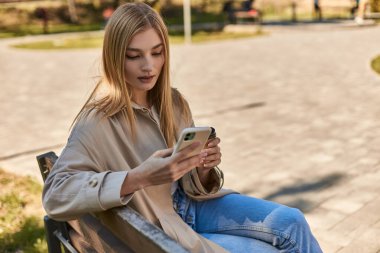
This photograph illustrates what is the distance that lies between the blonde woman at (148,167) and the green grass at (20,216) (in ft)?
6.22

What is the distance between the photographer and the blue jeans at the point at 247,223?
203 cm

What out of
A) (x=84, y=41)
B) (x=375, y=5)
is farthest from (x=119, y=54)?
(x=375, y=5)

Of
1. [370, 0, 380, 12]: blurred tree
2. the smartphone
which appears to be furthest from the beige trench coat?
[370, 0, 380, 12]: blurred tree

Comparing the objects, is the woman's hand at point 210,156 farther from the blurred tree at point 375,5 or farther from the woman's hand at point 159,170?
the blurred tree at point 375,5

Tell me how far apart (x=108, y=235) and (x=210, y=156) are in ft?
1.78

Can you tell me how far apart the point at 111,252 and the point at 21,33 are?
26.9m

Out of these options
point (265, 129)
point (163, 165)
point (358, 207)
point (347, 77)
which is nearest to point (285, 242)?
point (163, 165)

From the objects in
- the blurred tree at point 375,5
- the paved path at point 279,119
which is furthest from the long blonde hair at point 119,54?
the blurred tree at point 375,5

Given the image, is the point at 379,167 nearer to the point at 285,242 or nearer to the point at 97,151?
the point at 285,242

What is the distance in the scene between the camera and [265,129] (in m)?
6.73

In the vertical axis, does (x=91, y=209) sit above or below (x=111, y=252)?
above

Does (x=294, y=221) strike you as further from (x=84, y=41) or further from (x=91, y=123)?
(x=84, y=41)

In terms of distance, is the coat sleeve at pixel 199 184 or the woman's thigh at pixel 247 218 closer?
the woman's thigh at pixel 247 218

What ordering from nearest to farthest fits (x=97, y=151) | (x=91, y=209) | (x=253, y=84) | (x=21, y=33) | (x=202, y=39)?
(x=91, y=209) < (x=97, y=151) < (x=253, y=84) < (x=202, y=39) < (x=21, y=33)
